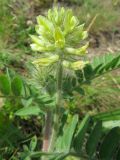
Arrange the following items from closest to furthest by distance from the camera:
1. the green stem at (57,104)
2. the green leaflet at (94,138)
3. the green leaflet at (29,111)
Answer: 1. the green stem at (57,104)
2. the green leaflet at (29,111)
3. the green leaflet at (94,138)

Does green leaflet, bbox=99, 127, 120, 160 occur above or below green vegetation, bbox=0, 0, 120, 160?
below

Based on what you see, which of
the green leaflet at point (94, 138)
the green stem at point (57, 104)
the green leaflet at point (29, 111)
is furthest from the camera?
the green leaflet at point (94, 138)

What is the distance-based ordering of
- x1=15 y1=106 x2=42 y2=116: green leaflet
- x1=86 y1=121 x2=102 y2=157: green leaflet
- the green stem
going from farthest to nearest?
1. x1=86 y1=121 x2=102 y2=157: green leaflet
2. x1=15 y1=106 x2=42 y2=116: green leaflet
3. the green stem

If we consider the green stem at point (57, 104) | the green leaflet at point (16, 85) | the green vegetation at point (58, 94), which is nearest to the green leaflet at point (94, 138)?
the green vegetation at point (58, 94)

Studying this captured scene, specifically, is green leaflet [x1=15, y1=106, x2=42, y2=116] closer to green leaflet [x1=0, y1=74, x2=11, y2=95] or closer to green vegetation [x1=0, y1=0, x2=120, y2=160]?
green vegetation [x1=0, y1=0, x2=120, y2=160]

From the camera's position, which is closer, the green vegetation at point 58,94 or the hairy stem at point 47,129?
the green vegetation at point 58,94

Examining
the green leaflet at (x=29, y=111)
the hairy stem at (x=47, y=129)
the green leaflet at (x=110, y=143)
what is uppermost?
the green leaflet at (x=29, y=111)

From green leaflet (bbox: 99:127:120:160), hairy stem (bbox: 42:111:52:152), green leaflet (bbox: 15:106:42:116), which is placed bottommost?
green leaflet (bbox: 99:127:120:160)

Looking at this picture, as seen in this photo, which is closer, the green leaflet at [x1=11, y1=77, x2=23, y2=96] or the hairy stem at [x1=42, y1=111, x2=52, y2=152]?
the green leaflet at [x1=11, y1=77, x2=23, y2=96]

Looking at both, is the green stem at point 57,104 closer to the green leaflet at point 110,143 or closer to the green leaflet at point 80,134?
the green leaflet at point 80,134

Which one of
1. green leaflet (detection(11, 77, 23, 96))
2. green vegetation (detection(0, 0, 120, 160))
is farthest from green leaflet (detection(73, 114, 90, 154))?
green leaflet (detection(11, 77, 23, 96))

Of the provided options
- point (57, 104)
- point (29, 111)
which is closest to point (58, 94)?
point (57, 104)

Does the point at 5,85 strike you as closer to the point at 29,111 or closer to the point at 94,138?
the point at 29,111

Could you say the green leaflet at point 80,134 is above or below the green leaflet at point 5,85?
below
